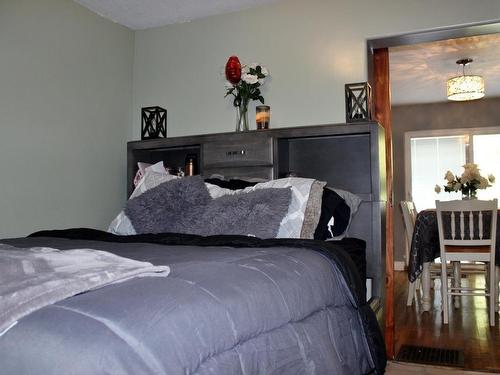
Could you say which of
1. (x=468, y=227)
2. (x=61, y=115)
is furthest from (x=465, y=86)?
(x=61, y=115)

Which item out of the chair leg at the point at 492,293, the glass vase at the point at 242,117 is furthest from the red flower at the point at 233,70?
the chair leg at the point at 492,293

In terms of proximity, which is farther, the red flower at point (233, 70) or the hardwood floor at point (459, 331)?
the red flower at point (233, 70)

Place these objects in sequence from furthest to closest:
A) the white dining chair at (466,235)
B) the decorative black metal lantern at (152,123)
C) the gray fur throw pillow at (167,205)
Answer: the white dining chair at (466,235) < the decorative black metal lantern at (152,123) < the gray fur throw pillow at (167,205)

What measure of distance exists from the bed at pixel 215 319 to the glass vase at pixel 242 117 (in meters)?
1.36

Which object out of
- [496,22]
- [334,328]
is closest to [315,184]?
[334,328]

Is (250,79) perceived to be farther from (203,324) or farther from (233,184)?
(203,324)

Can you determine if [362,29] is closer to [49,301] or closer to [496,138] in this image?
[49,301]

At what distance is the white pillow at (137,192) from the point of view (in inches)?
103

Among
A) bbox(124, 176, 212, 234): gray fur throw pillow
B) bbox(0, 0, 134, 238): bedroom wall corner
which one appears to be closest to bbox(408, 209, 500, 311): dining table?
bbox(124, 176, 212, 234): gray fur throw pillow

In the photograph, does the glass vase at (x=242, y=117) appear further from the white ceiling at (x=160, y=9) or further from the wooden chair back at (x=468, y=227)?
→ the wooden chair back at (x=468, y=227)

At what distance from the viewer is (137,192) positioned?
287cm

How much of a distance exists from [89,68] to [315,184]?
1.93m

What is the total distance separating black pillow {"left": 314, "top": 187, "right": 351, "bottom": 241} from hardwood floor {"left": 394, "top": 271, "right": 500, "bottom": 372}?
103 cm

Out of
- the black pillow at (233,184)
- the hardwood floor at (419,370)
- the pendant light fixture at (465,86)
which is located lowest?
the hardwood floor at (419,370)
